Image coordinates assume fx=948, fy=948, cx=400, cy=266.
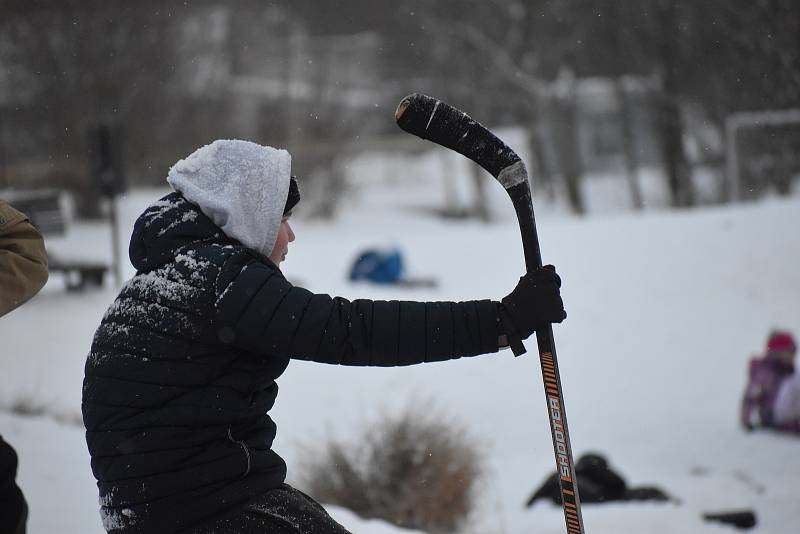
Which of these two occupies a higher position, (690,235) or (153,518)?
(690,235)

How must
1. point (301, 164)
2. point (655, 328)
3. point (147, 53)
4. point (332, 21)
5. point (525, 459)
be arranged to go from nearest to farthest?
1. point (525, 459)
2. point (655, 328)
3. point (147, 53)
4. point (301, 164)
5. point (332, 21)

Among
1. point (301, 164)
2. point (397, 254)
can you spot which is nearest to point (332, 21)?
point (301, 164)

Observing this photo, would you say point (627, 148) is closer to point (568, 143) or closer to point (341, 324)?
point (568, 143)

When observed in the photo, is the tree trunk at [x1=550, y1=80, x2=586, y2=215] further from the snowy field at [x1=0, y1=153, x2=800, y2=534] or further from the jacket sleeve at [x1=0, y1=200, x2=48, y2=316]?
the jacket sleeve at [x1=0, y1=200, x2=48, y2=316]

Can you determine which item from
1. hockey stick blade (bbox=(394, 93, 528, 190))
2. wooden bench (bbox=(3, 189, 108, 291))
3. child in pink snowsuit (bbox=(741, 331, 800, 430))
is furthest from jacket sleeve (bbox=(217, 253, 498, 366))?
child in pink snowsuit (bbox=(741, 331, 800, 430))

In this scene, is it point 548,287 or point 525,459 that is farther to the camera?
point 525,459

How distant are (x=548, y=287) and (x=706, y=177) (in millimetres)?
19743

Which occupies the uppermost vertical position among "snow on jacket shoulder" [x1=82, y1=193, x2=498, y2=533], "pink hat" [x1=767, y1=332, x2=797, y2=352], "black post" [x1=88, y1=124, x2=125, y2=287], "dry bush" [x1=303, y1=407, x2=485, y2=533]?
"black post" [x1=88, y1=124, x2=125, y2=287]

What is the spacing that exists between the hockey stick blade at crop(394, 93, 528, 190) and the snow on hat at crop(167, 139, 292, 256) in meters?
0.33

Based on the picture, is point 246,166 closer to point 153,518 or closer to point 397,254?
point 153,518

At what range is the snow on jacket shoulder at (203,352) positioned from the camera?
6.29ft

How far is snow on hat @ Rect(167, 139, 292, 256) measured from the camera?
2027 millimetres

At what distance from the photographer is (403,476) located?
229 inches

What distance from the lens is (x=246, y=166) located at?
81.9 inches
